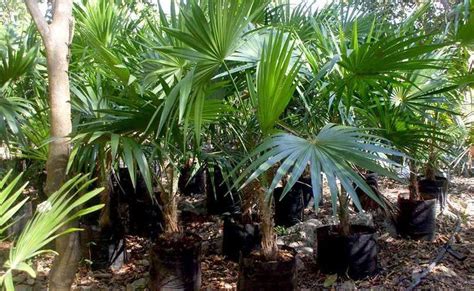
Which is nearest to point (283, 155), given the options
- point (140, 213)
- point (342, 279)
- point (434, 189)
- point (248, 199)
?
point (248, 199)

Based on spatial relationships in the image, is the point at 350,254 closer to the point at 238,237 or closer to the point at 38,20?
the point at 238,237

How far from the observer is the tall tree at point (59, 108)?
1.71 metres

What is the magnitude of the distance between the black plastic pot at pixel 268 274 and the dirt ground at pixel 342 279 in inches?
17.8

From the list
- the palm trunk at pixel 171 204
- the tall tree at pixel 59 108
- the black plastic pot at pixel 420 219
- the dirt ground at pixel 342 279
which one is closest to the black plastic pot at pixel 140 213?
the dirt ground at pixel 342 279

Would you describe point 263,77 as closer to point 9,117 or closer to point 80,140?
point 80,140

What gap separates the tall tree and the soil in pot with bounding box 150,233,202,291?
0.60 metres

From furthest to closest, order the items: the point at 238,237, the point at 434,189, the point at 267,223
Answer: the point at 434,189, the point at 238,237, the point at 267,223

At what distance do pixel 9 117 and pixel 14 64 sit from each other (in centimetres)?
35

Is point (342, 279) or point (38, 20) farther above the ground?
point (38, 20)

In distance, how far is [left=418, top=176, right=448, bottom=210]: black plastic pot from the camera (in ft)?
11.5

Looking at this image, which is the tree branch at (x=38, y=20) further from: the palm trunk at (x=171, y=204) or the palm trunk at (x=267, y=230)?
the palm trunk at (x=267, y=230)

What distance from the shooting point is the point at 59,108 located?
170 centimetres

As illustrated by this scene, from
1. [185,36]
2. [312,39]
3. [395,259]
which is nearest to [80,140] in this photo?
[185,36]

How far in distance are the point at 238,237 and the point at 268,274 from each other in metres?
0.78
